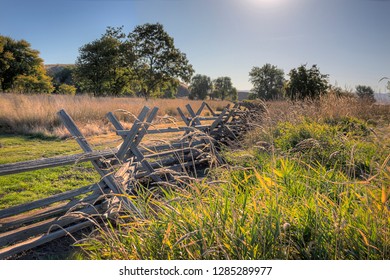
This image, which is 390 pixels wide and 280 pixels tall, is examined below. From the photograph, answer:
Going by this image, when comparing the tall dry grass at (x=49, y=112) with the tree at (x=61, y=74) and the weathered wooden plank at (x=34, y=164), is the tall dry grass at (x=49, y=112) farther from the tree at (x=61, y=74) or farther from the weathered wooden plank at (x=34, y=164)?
the weathered wooden plank at (x=34, y=164)

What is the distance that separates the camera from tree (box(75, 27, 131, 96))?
8875mm

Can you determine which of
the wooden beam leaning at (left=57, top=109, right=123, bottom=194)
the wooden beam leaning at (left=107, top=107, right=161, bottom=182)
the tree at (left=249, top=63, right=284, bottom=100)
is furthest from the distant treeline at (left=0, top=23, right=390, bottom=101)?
the wooden beam leaning at (left=107, top=107, right=161, bottom=182)

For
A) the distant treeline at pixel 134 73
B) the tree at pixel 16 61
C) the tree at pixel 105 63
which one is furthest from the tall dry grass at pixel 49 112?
the tree at pixel 16 61

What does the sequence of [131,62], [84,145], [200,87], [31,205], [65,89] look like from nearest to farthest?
[31,205]
[84,145]
[131,62]
[65,89]
[200,87]

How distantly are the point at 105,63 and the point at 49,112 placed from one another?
2.66 metres

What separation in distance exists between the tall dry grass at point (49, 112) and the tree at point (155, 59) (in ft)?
3.68

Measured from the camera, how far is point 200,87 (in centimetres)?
1298

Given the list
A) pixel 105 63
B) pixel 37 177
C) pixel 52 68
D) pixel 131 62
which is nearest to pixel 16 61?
pixel 37 177

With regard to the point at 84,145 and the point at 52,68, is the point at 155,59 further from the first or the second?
the point at 84,145

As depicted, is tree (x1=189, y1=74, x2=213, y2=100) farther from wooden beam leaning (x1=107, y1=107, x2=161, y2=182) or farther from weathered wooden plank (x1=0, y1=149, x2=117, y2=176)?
weathered wooden plank (x1=0, y1=149, x2=117, y2=176)

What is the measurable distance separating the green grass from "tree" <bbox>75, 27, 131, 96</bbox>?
2.79 meters

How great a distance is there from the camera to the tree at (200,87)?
1267 cm
